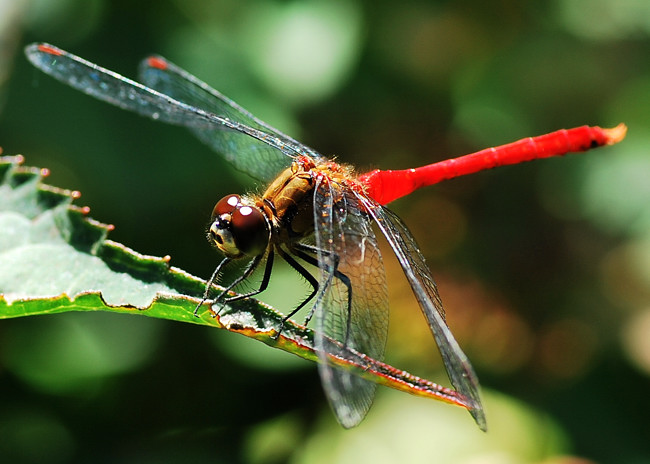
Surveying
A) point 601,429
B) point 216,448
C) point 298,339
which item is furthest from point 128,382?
point 601,429

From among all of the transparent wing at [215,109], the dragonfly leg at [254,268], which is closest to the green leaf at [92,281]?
the dragonfly leg at [254,268]

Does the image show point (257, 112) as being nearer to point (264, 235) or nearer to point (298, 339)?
point (264, 235)

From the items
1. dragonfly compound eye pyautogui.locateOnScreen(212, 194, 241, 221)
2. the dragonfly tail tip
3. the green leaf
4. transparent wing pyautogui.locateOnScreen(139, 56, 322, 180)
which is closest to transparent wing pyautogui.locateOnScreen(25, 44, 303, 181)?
transparent wing pyautogui.locateOnScreen(139, 56, 322, 180)

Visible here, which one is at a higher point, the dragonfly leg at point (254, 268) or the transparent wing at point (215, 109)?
the transparent wing at point (215, 109)

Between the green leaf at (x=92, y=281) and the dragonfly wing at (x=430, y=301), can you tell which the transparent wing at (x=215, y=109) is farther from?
the green leaf at (x=92, y=281)

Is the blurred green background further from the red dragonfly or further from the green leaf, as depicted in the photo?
the green leaf

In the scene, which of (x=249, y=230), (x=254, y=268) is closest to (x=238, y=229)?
(x=249, y=230)

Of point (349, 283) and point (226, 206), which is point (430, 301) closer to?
point (349, 283)
